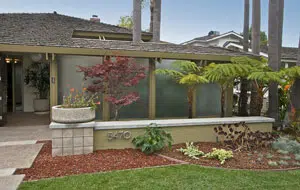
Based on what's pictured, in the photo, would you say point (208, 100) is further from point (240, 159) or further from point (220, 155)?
point (220, 155)

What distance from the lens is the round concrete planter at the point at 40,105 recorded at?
34.8 feet

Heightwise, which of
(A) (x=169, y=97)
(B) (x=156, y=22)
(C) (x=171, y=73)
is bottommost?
(A) (x=169, y=97)

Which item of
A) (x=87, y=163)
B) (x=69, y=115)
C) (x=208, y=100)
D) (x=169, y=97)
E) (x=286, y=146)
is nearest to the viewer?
(x=87, y=163)

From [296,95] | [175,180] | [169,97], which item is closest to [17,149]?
[175,180]

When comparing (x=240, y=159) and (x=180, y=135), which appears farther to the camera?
(x=180, y=135)

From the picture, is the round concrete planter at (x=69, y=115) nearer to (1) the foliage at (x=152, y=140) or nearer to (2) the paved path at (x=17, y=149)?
(2) the paved path at (x=17, y=149)

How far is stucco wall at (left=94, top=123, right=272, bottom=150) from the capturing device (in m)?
5.40

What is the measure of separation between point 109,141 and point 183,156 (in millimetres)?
1780

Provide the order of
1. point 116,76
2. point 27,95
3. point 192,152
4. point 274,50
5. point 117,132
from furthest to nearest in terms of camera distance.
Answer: point 27,95
point 274,50
point 116,76
point 117,132
point 192,152

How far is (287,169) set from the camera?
457 cm

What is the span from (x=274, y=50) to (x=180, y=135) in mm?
5027

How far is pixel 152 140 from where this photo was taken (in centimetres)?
520

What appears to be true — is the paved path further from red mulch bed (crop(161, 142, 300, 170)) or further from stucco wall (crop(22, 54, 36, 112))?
stucco wall (crop(22, 54, 36, 112))

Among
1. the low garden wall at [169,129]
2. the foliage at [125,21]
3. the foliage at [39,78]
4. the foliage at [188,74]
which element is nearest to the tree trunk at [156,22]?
the foliage at [188,74]
